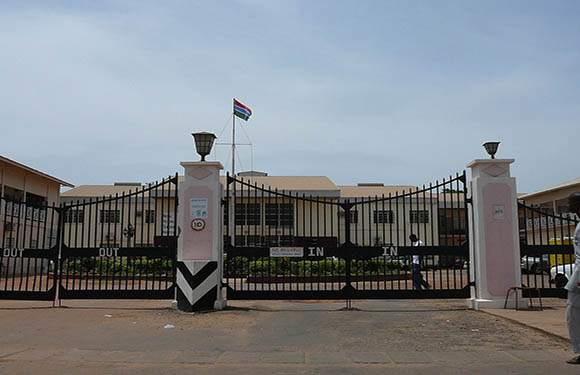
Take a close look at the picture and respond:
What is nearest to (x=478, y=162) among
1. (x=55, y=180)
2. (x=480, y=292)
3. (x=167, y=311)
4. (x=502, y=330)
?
(x=480, y=292)

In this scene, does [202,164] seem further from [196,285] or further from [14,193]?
[14,193]

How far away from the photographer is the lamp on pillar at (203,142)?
11125 mm

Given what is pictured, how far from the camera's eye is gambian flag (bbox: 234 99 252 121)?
105 feet

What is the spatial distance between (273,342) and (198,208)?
432 centimetres

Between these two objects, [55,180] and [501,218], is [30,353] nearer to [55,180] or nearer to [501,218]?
[501,218]

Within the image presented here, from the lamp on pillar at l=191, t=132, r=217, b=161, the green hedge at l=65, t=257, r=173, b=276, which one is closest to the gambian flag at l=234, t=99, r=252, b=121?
the green hedge at l=65, t=257, r=173, b=276

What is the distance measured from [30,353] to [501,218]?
29.3ft

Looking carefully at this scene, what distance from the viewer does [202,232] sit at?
10922 millimetres

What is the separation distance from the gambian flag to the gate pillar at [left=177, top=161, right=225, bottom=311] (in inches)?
838

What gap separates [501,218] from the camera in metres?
10.9

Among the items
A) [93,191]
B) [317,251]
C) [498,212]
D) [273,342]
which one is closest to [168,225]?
[317,251]

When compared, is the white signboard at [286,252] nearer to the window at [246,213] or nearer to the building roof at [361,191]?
the window at [246,213]

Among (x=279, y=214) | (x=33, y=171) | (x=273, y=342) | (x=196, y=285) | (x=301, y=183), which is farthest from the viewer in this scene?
(x=301, y=183)

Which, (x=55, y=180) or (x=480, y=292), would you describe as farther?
(x=55, y=180)
